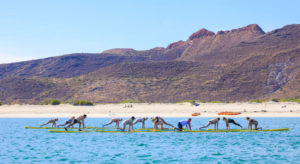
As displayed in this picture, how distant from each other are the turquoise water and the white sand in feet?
73.0

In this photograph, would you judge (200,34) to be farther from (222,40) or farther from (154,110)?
(154,110)

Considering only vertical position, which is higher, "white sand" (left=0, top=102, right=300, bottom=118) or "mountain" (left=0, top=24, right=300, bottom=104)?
"mountain" (left=0, top=24, right=300, bottom=104)

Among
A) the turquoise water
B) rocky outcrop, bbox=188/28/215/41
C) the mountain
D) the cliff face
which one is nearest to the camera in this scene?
the turquoise water

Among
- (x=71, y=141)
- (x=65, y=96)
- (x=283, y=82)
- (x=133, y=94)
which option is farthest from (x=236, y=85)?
(x=71, y=141)

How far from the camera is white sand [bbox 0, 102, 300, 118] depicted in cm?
5384

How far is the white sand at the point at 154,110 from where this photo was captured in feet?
177

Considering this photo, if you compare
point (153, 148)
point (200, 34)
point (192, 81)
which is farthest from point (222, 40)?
point (153, 148)

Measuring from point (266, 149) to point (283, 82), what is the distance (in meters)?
66.4

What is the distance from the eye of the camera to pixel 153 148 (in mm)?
23203

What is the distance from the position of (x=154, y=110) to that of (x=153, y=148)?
34.2 meters

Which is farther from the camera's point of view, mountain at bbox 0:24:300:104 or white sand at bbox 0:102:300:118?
mountain at bbox 0:24:300:104

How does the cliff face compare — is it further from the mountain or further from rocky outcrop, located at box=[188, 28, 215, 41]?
the mountain

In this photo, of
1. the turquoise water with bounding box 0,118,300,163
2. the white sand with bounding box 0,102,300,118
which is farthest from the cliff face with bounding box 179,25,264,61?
the turquoise water with bounding box 0,118,300,163

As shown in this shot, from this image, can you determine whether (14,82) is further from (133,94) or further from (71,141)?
(71,141)
